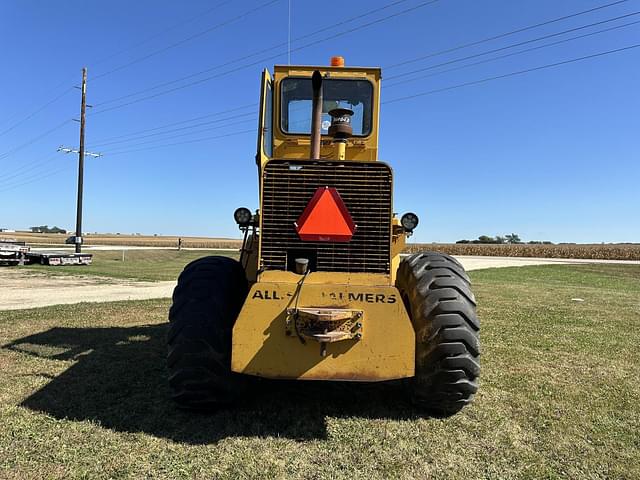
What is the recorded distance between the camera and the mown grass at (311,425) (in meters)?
3.03

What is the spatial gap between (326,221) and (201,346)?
1.33 meters

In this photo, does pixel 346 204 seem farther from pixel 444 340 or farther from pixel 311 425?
pixel 311 425

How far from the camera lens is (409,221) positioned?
397cm

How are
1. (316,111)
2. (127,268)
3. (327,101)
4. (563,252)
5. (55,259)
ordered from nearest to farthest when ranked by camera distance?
(316,111)
(327,101)
(127,268)
(55,259)
(563,252)

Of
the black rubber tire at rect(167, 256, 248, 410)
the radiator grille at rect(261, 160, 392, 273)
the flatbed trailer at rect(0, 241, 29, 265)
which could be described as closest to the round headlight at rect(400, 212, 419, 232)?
the radiator grille at rect(261, 160, 392, 273)

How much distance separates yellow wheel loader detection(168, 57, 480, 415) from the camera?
335 centimetres

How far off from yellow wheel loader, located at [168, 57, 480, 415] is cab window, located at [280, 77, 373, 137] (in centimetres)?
95

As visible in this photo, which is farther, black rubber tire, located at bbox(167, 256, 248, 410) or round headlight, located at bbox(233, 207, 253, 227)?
round headlight, located at bbox(233, 207, 253, 227)

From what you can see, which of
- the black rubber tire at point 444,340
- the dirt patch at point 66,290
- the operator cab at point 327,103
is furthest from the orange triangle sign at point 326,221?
the dirt patch at point 66,290

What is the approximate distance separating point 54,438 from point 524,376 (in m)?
4.51

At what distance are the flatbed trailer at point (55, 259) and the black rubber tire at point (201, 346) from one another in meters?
22.8

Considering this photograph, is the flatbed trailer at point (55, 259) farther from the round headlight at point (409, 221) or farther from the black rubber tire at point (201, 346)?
the round headlight at point (409, 221)

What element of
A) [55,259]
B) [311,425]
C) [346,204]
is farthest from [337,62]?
[55,259]

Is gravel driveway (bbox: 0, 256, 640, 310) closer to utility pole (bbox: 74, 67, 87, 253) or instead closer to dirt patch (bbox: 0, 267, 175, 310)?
dirt patch (bbox: 0, 267, 175, 310)
